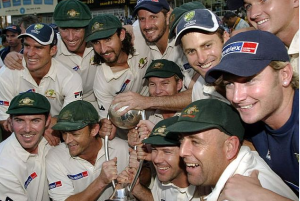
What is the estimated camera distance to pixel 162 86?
16.5 feet

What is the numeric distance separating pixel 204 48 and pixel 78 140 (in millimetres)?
1835

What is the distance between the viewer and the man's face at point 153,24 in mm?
5203

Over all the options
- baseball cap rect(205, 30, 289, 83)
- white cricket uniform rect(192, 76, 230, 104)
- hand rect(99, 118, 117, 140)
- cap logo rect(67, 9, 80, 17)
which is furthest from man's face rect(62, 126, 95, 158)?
baseball cap rect(205, 30, 289, 83)

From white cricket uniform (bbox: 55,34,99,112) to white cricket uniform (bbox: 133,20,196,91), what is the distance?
69cm

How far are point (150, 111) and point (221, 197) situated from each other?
2.67 meters

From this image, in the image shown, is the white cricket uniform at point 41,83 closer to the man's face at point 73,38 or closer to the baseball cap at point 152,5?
the man's face at point 73,38

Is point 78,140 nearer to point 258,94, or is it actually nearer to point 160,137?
point 160,137

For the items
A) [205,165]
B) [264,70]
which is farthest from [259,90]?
[205,165]

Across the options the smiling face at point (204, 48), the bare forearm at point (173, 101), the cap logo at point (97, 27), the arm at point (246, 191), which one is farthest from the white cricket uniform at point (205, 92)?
the cap logo at point (97, 27)

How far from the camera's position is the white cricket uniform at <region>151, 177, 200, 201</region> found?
3.74 metres

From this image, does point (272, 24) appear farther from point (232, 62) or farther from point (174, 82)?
point (174, 82)

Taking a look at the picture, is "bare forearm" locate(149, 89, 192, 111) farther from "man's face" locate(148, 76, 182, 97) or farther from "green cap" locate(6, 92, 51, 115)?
"green cap" locate(6, 92, 51, 115)

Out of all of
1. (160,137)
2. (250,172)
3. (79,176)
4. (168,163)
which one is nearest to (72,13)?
(79,176)

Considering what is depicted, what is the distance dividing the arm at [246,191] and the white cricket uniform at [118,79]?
2742 millimetres
